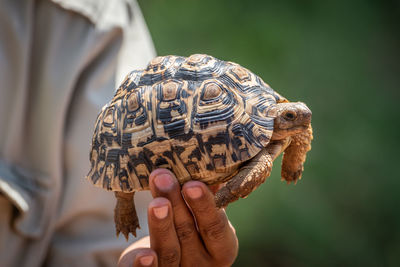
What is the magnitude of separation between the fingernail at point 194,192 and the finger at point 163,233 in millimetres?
83

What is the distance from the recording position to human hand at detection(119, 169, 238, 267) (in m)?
1.12

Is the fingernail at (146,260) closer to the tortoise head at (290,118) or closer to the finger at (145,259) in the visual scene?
the finger at (145,259)

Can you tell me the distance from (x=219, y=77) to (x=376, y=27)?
118 inches

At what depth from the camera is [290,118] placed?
1.16 m

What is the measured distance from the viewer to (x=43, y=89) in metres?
1.77

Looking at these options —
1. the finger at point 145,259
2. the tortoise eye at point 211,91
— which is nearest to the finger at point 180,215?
the finger at point 145,259

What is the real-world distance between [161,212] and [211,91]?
39cm

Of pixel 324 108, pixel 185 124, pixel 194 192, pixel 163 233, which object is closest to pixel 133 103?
pixel 185 124

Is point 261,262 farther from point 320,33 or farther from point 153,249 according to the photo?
point 153,249

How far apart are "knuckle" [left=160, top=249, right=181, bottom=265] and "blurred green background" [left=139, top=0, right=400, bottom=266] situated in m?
2.16

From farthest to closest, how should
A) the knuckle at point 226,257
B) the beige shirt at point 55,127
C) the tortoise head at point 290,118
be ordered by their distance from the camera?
1. the beige shirt at point 55,127
2. the knuckle at point 226,257
3. the tortoise head at point 290,118

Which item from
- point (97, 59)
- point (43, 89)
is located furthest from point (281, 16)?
point (43, 89)

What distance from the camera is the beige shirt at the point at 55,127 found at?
Answer: 5.66 feet

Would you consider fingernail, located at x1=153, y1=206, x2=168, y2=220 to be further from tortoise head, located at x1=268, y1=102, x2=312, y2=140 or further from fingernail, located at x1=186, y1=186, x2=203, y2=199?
tortoise head, located at x1=268, y1=102, x2=312, y2=140
